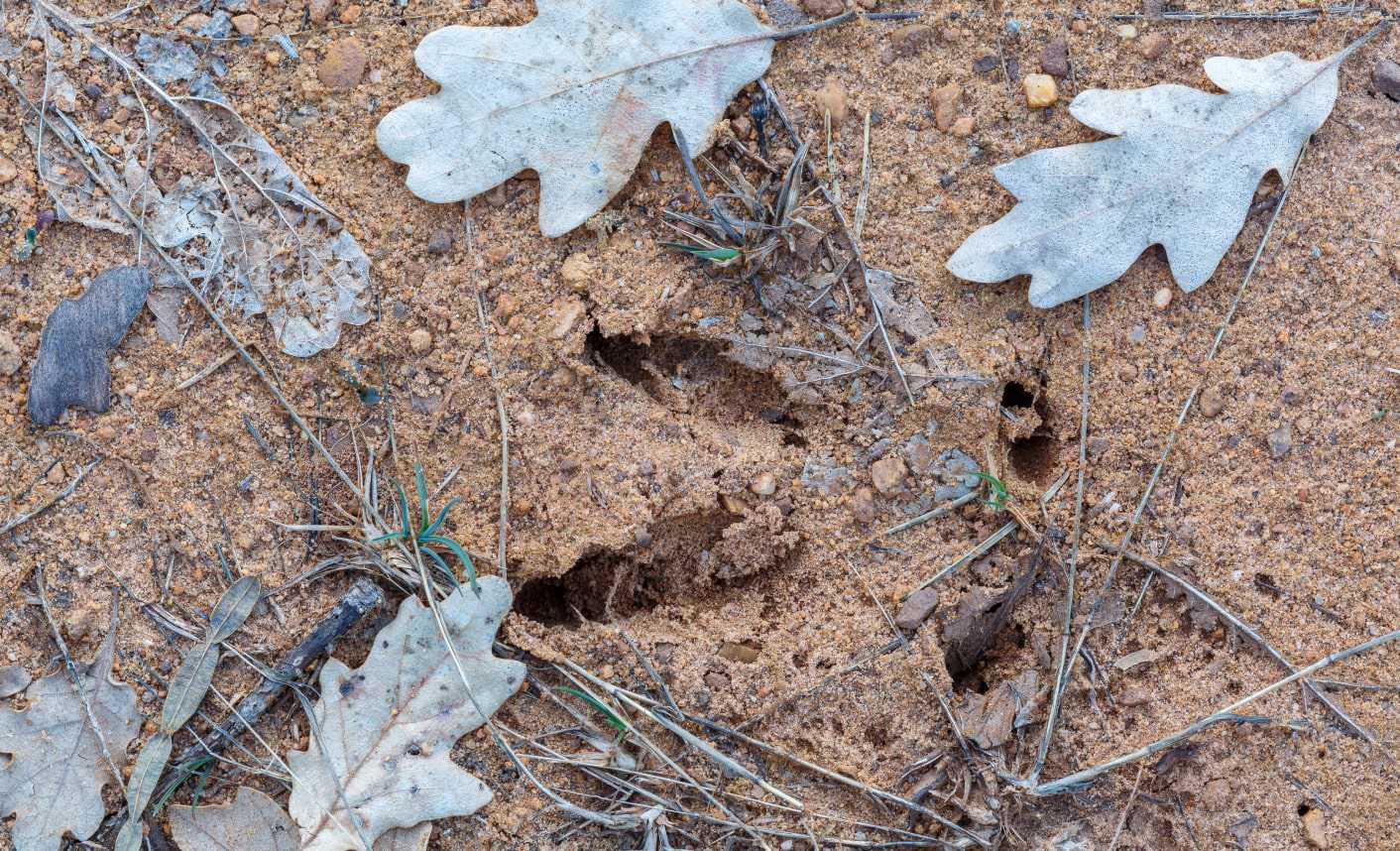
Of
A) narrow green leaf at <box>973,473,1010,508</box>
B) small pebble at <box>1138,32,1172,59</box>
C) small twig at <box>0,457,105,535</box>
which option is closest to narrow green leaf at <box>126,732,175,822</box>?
small twig at <box>0,457,105,535</box>

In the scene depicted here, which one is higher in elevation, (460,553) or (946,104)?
(946,104)

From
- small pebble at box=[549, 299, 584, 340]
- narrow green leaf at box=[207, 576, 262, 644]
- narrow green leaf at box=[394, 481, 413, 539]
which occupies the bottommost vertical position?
narrow green leaf at box=[207, 576, 262, 644]

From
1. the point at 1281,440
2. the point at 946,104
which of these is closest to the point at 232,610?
the point at 946,104

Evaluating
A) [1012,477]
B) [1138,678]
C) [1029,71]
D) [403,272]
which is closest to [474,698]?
[403,272]

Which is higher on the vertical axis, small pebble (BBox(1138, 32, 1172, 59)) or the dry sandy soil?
small pebble (BBox(1138, 32, 1172, 59))

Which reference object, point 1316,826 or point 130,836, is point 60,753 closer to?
point 130,836

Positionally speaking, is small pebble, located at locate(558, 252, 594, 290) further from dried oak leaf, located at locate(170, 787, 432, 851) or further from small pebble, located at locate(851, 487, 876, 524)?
dried oak leaf, located at locate(170, 787, 432, 851)
